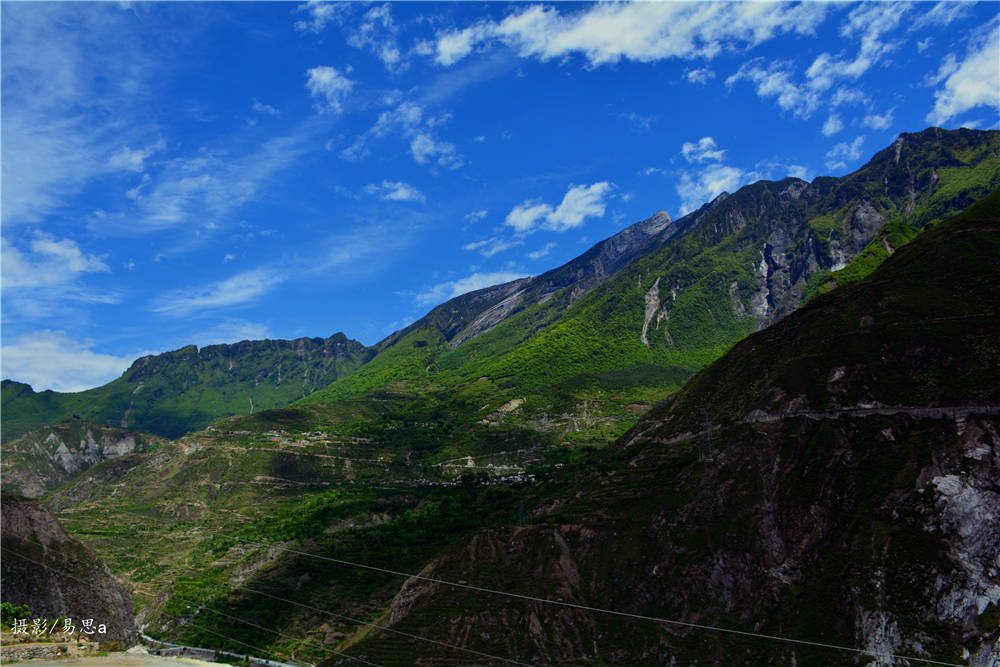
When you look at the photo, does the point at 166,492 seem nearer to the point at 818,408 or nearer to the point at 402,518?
the point at 402,518

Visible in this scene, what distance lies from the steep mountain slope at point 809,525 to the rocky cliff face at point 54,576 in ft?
95.4

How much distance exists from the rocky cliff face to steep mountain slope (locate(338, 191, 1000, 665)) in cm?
2909

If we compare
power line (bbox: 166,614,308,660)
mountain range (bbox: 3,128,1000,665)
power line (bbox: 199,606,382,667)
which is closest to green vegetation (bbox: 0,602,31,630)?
mountain range (bbox: 3,128,1000,665)

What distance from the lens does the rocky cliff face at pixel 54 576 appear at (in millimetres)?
66812

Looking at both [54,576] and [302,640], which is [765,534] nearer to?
[302,640]

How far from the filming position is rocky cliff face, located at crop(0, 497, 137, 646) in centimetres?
6681

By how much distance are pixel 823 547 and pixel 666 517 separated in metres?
18.2

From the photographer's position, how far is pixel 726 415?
98062 mm

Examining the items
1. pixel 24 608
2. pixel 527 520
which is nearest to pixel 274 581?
pixel 527 520

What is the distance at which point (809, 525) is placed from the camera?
6956 cm

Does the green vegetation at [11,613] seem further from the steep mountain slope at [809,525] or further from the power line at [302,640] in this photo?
the steep mountain slope at [809,525]

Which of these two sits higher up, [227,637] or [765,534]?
[765,534]

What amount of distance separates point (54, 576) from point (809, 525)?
8232cm

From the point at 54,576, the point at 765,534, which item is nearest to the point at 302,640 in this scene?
the point at 54,576
